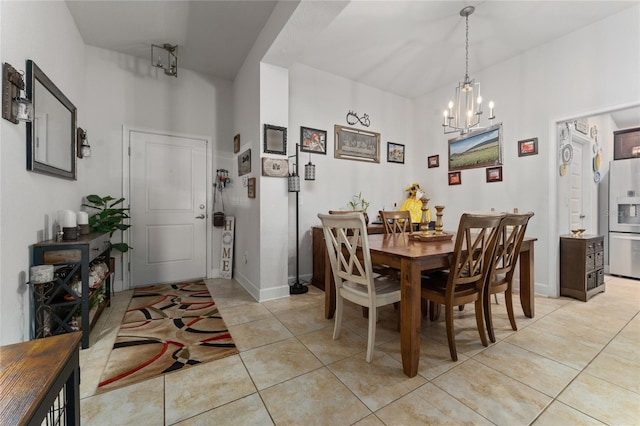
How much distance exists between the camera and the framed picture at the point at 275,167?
9.55 ft

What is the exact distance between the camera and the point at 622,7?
2.55 meters

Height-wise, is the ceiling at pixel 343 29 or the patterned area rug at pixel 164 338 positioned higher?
the ceiling at pixel 343 29

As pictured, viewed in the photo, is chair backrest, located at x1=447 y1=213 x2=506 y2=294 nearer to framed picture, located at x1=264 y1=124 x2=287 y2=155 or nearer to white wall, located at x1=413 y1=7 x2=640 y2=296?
white wall, located at x1=413 y1=7 x2=640 y2=296

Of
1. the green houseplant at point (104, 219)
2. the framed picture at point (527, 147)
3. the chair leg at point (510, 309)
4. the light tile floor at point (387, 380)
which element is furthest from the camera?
the framed picture at point (527, 147)

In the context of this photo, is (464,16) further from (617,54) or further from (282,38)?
(282,38)

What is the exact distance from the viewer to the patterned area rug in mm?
1687

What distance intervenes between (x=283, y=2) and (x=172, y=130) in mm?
2119

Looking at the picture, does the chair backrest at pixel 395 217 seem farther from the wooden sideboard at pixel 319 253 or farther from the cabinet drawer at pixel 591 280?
the cabinet drawer at pixel 591 280

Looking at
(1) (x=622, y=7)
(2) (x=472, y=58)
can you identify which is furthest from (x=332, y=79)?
(1) (x=622, y=7)

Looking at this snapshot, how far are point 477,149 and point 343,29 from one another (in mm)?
2409

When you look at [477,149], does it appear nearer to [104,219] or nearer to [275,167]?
[275,167]

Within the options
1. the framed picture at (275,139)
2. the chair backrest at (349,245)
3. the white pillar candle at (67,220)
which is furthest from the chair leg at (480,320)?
the white pillar candle at (67,220)

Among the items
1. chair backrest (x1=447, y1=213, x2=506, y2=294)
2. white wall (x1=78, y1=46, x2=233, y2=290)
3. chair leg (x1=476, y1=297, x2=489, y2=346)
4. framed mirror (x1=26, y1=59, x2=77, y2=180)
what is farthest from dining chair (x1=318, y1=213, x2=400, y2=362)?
white wall (x1=78, y1=46, x2=233, y2=290)

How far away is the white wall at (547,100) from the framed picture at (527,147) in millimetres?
50
